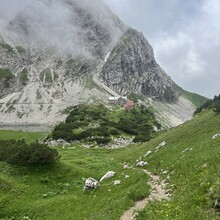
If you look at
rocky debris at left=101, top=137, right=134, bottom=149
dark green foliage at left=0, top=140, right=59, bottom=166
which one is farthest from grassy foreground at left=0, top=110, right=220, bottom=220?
rocky debris at left=101, top=137, right=134, bottom=149

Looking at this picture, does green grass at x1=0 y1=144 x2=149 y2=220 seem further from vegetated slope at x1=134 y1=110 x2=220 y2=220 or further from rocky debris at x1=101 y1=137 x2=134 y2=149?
rocky debris at x1=101 y1=137 x2=134 y2=149

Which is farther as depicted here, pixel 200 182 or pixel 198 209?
pixel 200 182

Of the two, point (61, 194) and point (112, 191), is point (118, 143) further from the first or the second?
point (112, 191)

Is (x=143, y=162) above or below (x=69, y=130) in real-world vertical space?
above

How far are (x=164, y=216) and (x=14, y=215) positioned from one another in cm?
1494

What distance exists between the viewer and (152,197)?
21.8 metres

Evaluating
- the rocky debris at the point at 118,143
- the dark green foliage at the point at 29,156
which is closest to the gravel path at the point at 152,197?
the dark green foliage at the point at 29,156

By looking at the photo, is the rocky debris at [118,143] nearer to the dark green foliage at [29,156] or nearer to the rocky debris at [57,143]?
the rocky debris at [57,143]

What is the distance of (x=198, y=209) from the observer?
14055 mm

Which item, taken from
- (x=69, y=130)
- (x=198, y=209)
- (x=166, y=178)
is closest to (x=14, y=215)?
(x=166, y=178)

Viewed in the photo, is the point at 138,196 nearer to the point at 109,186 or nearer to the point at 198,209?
the point at 109,186

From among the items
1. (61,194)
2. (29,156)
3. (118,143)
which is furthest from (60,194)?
(118,143)

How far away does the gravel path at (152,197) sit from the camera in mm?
18922

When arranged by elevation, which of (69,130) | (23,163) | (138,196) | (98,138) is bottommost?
(69,130)
